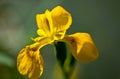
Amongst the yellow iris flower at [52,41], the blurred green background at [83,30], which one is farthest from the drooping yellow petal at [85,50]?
the blurred green background at [83,30]

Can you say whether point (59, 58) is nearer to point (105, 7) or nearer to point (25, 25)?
point (105, 7)

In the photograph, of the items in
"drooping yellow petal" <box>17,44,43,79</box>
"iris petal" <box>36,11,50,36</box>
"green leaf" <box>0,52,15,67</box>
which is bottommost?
"green leaf" <box>0,52,15,67</box>

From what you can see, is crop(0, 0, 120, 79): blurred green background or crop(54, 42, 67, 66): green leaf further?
crop(0, 0, 120, 79): blurred green background

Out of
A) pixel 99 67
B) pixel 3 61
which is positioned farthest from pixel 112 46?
pixel 3 61

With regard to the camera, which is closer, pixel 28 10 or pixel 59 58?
pixel 59 58

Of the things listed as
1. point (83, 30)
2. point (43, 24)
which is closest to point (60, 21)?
point (43, 24)

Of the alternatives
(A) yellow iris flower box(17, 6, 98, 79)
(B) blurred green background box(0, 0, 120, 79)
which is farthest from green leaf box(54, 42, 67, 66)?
(B) blurred green background box(0, 0, 120, 79)

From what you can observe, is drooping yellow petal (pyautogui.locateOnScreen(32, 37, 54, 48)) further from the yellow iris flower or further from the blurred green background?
the blurred green background

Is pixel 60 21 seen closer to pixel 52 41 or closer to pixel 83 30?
pixel 52 41
